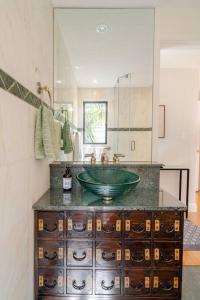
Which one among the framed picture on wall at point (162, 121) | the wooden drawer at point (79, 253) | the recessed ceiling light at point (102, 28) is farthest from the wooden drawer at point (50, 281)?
the framed picture on wall at point (162, 121)

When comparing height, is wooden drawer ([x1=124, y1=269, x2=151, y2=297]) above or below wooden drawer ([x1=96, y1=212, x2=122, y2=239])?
below

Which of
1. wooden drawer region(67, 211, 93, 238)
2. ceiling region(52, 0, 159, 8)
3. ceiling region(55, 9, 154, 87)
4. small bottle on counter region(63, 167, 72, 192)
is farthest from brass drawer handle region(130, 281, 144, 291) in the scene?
ceiling region(52, 0, 159, 8)

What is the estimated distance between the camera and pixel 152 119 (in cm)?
217

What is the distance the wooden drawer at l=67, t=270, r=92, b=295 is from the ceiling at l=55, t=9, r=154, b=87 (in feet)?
4.95

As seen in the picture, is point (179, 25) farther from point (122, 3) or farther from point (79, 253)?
point (79, 253)

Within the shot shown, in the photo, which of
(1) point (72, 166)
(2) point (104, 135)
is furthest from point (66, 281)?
(2) point (104, 135)

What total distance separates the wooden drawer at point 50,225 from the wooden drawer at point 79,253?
0.10 metres

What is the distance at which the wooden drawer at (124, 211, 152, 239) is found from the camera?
1.53 metres

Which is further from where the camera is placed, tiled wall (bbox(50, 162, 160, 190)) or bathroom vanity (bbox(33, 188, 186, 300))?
tiled wall (bbox(50, 162, 160, 190))

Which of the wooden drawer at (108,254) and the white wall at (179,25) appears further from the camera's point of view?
the white wall at (179,25)

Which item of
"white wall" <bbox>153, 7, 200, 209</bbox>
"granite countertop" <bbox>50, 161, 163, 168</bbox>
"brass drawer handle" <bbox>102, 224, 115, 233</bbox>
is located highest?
"white wall" <bbox>153, 7, 200, 209</bbox>

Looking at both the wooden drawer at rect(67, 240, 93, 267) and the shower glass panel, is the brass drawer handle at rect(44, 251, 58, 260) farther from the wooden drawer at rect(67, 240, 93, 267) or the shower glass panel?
the shower glass panel

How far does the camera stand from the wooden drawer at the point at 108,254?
1.52 metres

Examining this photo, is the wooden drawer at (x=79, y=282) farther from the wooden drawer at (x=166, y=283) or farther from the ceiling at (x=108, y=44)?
the ceiling at (x=108, y=44)
